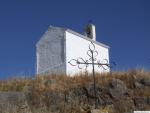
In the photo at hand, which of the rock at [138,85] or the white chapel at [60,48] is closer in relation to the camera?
the rock at [138,85]

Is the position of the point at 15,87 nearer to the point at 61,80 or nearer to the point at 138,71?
the point at 61,80

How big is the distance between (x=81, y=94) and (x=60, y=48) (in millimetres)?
10974

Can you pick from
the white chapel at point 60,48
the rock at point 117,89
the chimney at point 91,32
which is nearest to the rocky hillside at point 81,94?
the rock at point 117,89

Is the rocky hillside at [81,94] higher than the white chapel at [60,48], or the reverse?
the white chapel at [60,48]

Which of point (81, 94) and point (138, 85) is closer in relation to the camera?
point (81, 94)

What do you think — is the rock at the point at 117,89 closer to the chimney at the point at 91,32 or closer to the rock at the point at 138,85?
the rock at the point at 138,85

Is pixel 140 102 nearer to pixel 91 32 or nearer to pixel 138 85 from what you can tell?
pixel 138 85

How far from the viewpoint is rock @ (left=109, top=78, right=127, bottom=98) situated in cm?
1335

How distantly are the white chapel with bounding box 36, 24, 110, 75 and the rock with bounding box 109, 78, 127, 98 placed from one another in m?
9.26

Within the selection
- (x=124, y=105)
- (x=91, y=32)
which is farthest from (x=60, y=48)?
(x=124, y=105)

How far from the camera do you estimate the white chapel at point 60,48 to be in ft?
78.0

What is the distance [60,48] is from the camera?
24.2 m

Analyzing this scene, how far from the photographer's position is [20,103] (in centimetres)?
1206

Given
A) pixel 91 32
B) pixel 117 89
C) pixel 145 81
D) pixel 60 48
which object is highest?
pixel 91 32
